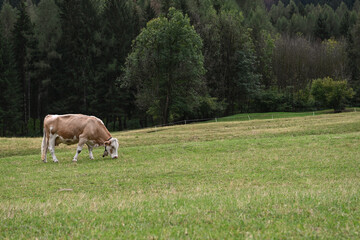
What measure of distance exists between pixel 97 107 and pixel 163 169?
57812 mm

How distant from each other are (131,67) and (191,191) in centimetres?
4992

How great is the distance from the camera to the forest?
60.6 metres

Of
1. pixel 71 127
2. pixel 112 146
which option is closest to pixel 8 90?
pixel 71 127

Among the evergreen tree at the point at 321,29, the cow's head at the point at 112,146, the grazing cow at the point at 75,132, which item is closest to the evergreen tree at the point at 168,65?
the cow's head at the point at 112,146

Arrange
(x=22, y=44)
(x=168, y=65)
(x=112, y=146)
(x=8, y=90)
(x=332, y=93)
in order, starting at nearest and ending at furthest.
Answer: (x=112, y=146) → (x=168, y=65) → (x=332, y=93) → (x=8, y=90) → (x=22, y=44)

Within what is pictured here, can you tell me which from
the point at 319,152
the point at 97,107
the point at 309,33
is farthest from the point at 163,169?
the point at 309,33

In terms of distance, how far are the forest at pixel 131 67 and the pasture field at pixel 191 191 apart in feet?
93.5

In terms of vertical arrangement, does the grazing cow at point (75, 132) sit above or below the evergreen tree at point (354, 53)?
below

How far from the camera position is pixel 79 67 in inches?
2923

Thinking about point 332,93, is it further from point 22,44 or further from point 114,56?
point 22,44

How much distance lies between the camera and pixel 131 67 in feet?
201

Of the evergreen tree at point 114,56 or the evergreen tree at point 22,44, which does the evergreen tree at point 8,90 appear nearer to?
the evergreen tree at point 22,44

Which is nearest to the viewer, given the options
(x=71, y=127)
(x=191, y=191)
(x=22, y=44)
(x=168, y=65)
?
(x=191, y=191)

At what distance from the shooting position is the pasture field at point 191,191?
736 cm
